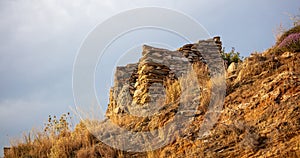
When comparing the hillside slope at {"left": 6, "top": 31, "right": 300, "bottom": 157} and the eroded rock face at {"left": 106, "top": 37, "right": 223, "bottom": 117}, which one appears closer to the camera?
the hillside slope at {"left": 6, "top": 31, "right": 300, "bottom": 157}

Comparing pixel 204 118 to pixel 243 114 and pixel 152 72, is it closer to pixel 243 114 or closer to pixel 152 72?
pixel 243 114

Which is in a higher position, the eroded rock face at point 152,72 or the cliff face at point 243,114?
the eroded rock face at point 152,72

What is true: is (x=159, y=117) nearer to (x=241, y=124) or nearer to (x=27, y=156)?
(x=241, y=124)

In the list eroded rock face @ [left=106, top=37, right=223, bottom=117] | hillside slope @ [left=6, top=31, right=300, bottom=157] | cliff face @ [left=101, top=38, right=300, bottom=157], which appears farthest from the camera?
eroded rock face @ [left=106, top=37, right=223, bottom=117]

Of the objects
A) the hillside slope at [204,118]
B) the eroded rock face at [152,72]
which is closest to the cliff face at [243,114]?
the hillside slope at [204,118]

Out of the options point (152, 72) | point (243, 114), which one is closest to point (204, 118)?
point (243, 114)

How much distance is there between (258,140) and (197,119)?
177 cm

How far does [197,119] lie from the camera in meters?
7.61

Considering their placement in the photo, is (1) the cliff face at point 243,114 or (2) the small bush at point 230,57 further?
(2) the small bush at point 230,57

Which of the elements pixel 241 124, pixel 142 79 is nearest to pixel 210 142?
pixel 241 124

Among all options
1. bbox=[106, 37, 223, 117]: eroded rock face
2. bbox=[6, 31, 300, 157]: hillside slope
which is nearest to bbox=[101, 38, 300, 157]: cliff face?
bbox=[6, 31, 300, 157]: hillside slope

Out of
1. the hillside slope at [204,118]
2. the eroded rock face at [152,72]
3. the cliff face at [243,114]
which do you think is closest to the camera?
the cliff face at [243,114]

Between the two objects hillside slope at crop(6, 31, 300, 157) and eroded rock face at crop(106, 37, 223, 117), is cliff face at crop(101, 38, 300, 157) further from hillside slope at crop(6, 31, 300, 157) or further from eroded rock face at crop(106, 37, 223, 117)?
eroded rock face at crop(106, 37, 223, 117)

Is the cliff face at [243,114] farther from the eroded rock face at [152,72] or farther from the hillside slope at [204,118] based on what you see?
the eroded rock face at [152,72]
